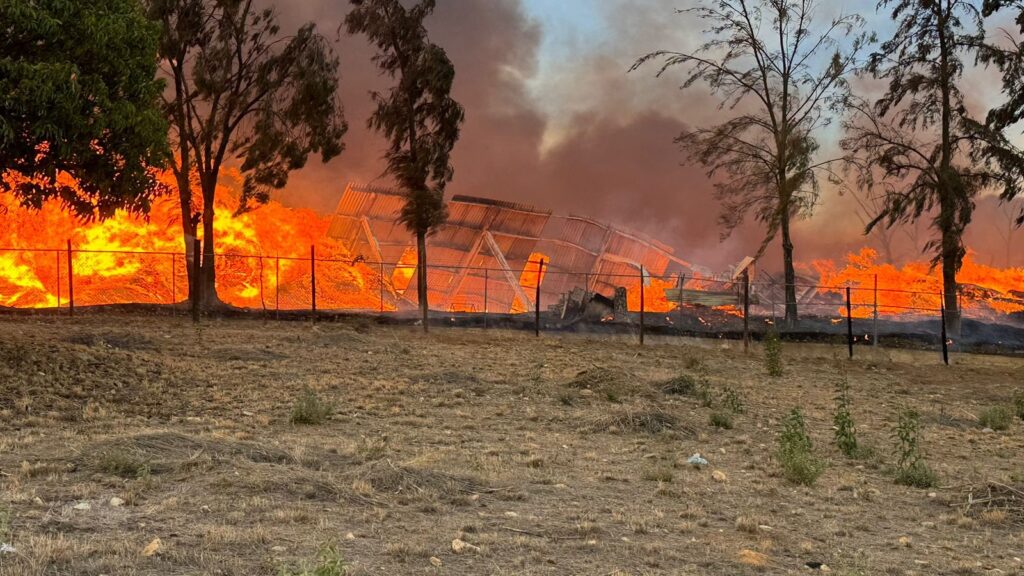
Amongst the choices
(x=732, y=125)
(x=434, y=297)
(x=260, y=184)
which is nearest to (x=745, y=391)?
(x=732, y=125)

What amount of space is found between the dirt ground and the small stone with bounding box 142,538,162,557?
0.01m

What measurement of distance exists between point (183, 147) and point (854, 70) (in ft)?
93.0

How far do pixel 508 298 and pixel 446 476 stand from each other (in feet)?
139

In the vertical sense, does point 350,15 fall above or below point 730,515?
above

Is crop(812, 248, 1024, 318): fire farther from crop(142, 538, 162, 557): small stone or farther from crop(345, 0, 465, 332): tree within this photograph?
crop(142, 538, 162, 557): small stone

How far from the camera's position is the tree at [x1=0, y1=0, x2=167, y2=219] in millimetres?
12125

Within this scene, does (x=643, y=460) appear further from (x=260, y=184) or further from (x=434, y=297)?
(x=434, y=297)

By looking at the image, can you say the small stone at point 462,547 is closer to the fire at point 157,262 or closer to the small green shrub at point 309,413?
the small green shrub at point 309,413

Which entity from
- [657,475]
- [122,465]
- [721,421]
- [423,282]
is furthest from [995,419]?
[423,282]

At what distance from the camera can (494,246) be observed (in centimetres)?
5156

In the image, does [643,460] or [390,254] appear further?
[390,254]

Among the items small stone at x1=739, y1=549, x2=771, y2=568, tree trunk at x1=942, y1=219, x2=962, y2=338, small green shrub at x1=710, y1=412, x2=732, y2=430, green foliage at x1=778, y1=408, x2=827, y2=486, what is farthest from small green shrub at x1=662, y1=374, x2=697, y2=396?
tree trunk at x1=942, y1=219, x2=962, y2=338

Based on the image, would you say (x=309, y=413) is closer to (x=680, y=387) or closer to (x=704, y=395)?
(x=704, y=395)

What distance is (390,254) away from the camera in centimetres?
5072
